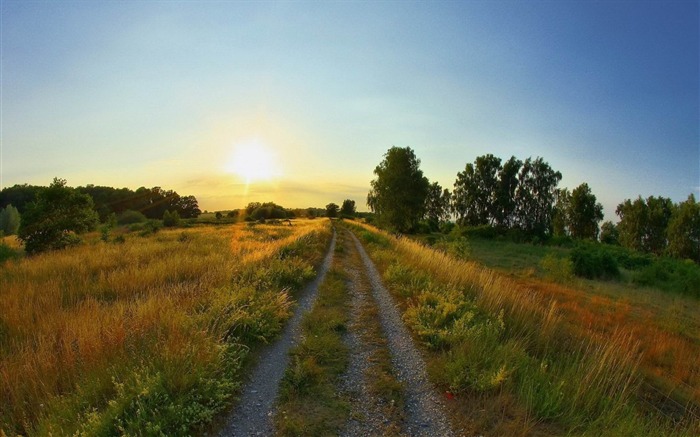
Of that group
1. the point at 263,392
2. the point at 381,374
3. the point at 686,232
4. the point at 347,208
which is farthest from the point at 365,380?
the point at 347,208

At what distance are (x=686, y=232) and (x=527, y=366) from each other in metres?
75.5

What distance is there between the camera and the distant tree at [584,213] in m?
72.3

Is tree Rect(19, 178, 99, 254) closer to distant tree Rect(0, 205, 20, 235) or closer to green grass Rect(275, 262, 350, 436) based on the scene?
green grass Rect(275, 262, 350, 436)

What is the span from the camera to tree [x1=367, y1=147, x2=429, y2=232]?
160 ft

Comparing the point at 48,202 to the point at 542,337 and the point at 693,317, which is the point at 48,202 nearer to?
the point at 542,337

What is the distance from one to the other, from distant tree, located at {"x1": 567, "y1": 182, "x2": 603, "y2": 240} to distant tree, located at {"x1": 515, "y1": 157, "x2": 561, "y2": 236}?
6.66m

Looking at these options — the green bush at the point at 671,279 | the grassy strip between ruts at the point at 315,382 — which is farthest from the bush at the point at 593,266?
the grassy strip between ruts at the point at 315,382

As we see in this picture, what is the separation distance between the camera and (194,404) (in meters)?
4.70

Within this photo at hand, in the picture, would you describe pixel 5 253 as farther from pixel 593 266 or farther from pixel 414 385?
pixel 593 266

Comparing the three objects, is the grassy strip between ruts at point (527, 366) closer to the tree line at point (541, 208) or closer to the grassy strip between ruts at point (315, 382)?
the grassy strip between ruts at point (315, 382)

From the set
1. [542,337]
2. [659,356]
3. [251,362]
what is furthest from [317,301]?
[659,356]

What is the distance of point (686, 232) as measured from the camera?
58438 millimetres

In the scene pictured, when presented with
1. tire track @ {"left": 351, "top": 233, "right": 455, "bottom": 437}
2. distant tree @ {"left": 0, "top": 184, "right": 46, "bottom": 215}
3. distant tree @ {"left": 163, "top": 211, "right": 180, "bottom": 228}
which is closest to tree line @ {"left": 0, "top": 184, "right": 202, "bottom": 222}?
distant tree @ {"left": 0, "top": 184, "right": 46, "bottom": 215}

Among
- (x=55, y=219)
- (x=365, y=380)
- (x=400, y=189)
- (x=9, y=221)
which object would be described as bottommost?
(x=365, y=380)
